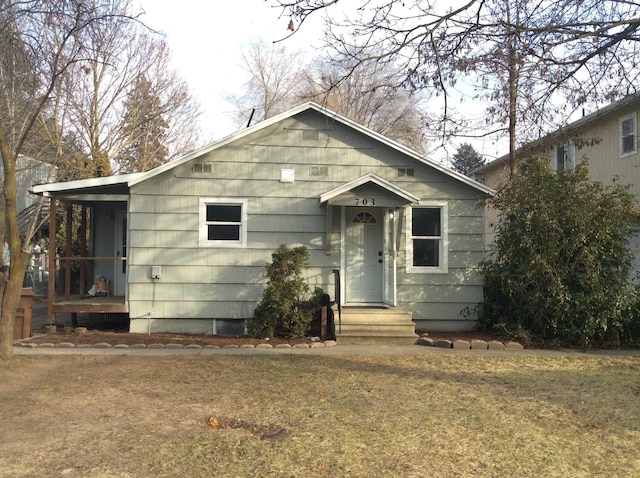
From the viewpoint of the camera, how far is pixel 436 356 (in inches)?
357

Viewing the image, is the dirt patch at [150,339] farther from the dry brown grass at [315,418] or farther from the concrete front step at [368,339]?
the dry brown grass at [315,418]

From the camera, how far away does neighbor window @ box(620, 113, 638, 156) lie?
14337 mm

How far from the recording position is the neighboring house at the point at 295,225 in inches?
443

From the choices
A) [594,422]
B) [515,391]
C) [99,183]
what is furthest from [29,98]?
[594,422]

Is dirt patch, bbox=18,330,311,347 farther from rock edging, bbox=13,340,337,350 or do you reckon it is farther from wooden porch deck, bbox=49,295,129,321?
wooden porch deck, bbox=49,295,129,321

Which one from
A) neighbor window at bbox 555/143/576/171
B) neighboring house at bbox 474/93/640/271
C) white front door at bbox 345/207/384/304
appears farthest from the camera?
neighbor window at bbox 555/143/576/171

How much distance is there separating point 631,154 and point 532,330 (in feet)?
22.4

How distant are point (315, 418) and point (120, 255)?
9.42 m

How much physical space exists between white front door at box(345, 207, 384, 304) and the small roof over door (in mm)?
743

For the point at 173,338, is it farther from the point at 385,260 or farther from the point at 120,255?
the point at 385,260

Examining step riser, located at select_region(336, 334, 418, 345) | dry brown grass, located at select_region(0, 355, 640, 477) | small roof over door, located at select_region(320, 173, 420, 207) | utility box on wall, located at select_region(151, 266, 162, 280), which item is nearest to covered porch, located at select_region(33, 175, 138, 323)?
utility box on wall, located at select_region(151, 266, 162, 280)

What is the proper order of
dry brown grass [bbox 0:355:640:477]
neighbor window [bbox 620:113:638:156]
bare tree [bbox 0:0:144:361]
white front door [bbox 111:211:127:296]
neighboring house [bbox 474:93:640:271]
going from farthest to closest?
1. neighbor window [bbox 620:113:638:156]
2. neighboring house [bbox 474:93:640:271]
3. white front door [bbox 111:211:127:296]
4. bare tree [bbox 0:0:144:361]
5. dry brown grass [bbox 0:355:640:477]

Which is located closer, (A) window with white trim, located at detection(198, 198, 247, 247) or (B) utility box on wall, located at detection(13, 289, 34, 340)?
(B) utility box on wall, located at detection(13, 289, 34, 340)

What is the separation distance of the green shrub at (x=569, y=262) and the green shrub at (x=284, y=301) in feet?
12.5
